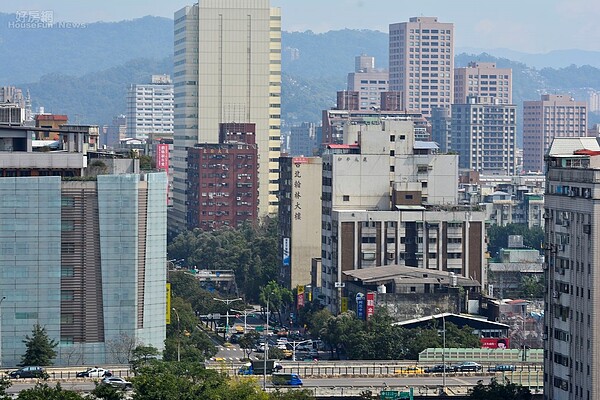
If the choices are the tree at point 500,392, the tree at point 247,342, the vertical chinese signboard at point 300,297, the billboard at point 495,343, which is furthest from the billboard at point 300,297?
the tree at point 500,392

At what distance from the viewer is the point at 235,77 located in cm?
17025

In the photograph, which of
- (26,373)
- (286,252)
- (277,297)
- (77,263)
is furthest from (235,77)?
(26,373)

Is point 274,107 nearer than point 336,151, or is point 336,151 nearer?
point 336,151

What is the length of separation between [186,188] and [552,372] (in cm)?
10284

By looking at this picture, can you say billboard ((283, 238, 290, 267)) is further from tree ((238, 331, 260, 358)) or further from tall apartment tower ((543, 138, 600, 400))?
tall apartment tower ((543, 138, 600, 400))

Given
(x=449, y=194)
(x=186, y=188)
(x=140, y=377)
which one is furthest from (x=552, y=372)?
(x=186, y=188)

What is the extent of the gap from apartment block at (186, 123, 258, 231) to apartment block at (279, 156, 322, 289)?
38.6m

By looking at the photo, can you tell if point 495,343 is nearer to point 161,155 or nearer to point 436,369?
point 436,369

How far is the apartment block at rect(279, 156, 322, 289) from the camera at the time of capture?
11625 centimetres

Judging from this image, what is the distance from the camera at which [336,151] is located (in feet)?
344

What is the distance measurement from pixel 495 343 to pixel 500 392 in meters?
20.0

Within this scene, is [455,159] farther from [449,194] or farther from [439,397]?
[439,397]

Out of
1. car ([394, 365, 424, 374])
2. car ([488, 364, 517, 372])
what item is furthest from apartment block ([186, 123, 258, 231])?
car ([394, 365, 424, 374])

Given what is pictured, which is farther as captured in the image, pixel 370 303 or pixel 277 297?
pixel 277 297
